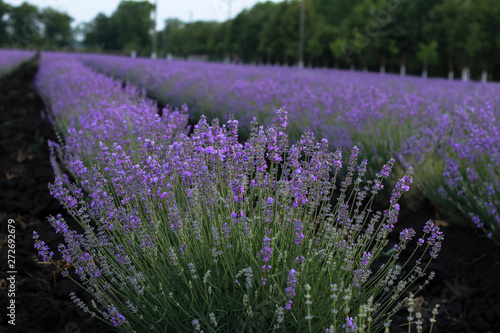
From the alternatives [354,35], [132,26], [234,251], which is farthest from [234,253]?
[132,26]

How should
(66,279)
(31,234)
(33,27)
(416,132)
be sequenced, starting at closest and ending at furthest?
(66,279) → (31,234) → (416,132) → (33,27)

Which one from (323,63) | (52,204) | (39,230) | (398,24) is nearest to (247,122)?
(52,204)

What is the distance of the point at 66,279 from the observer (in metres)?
2.79

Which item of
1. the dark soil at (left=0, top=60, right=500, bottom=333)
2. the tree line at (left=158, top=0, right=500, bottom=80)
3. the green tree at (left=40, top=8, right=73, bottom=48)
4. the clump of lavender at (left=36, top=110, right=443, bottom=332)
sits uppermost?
the green tree at (left=40, top=8, right=73, bottom=48)

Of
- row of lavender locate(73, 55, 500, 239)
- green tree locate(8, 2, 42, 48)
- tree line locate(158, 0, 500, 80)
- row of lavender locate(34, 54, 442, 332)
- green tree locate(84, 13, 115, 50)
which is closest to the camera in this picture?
row of lavender locate(34, 54, 442, 332)

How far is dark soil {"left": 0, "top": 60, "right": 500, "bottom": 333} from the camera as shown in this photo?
2.38 meters

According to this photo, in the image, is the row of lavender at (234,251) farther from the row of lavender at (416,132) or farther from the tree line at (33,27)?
the tree line at (33,27)

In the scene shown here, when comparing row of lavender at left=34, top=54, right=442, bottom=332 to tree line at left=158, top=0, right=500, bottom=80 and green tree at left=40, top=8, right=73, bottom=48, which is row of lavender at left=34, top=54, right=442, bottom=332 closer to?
tree line at left=158, top=0, right=500, bottom=80

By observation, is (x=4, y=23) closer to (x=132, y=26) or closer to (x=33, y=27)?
(x=33, y=27)

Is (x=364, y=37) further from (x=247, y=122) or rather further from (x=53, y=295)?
(x=53, y=295)

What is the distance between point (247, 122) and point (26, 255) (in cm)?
343

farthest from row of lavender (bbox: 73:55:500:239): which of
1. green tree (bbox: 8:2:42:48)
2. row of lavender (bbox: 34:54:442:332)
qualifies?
green tree (bbox: 8:2:42:48)

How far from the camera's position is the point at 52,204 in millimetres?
4078

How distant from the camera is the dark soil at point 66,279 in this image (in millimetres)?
2379
